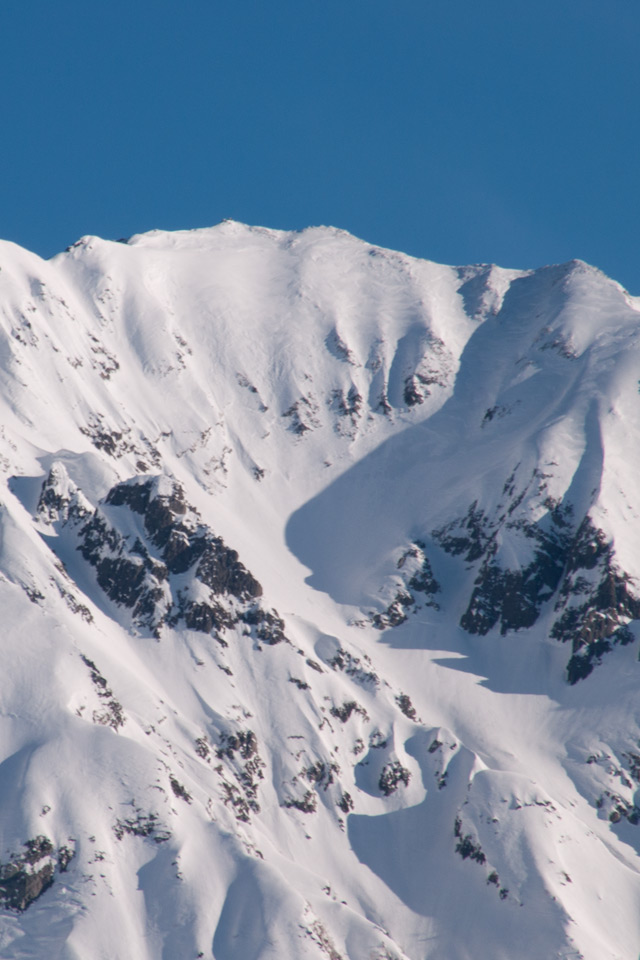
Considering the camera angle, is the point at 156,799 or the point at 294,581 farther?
the point at 294,581

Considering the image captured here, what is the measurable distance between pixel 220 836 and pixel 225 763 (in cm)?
1530

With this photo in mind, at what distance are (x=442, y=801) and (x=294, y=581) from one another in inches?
1819

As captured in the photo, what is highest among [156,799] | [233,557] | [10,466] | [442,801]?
[10,466]

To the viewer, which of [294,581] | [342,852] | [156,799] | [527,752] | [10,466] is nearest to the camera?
[156,799]

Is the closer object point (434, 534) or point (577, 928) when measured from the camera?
point (577, 928)

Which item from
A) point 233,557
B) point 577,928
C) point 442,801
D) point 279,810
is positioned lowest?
point 577,928

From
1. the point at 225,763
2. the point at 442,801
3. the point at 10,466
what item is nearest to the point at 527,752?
the point at 442,801

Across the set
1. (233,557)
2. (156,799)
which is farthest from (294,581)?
(156,799)

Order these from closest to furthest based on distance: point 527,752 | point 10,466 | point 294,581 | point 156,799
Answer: point 156,799 < point 527,752 < point 10,466 < point 294,581

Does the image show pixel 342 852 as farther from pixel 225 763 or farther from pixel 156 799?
pixel 156 799

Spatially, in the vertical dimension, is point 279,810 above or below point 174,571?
below

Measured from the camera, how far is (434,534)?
199m

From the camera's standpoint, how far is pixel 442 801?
509 ft

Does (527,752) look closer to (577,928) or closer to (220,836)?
(577,928)
